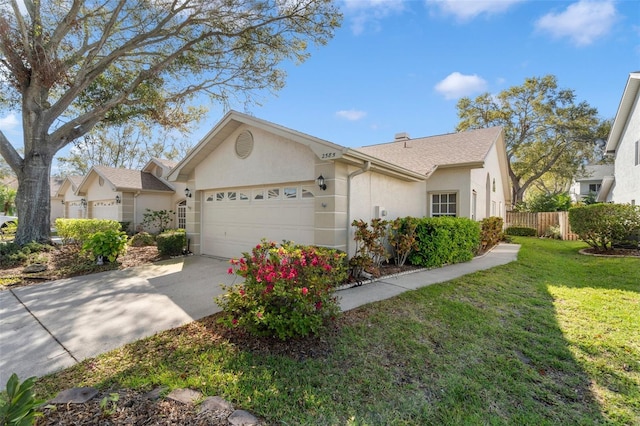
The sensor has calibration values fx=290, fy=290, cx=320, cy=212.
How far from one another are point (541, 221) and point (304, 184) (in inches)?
726

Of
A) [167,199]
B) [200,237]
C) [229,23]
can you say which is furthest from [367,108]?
[167,199]

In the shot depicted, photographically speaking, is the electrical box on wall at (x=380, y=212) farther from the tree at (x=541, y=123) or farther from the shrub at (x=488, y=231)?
the tree at (x=541, y=123)

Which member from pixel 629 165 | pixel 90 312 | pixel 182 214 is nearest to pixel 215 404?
pixel 90 312

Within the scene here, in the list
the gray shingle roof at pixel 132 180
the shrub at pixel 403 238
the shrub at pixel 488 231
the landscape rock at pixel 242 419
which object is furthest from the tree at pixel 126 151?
the landscape rock at pixel 242 419

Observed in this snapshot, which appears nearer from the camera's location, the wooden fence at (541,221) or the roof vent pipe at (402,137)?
the roof vent pipe at (402,137)

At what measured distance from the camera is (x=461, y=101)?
92.2 feet

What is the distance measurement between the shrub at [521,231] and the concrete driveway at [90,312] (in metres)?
19.3

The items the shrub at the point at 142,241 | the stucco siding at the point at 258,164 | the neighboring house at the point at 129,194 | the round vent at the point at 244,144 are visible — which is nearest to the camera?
the stucco siding at the point at 258,164

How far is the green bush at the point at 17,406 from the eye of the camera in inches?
71.9

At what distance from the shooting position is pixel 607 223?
11.0 m

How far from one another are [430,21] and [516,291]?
8.53 metres

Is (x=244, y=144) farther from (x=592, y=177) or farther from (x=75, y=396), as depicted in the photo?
(x=592, y=177)

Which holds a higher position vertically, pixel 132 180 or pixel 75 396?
pixel 132 180

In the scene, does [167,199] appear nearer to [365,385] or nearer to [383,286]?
[383,286]
